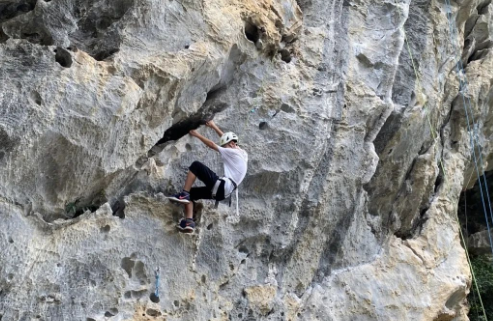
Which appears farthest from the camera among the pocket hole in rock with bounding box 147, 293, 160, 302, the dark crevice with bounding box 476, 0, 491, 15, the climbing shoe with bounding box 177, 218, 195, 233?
the dark crevice with bounding box 476, 0, 491, 15

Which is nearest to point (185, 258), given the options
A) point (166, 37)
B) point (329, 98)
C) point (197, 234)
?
point (197, 234)

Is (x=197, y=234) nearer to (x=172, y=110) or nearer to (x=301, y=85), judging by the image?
(x=172, y=110)

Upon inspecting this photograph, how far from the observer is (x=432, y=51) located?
37.9 ft

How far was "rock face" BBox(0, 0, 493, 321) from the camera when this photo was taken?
23.6 feet

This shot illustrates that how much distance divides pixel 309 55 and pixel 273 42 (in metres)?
0.78

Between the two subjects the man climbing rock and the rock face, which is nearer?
the rock face

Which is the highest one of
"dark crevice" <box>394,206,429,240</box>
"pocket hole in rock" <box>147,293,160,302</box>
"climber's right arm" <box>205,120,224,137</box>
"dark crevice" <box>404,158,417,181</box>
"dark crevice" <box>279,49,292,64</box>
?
"dark crevice" <box>279,49,292,64</box>

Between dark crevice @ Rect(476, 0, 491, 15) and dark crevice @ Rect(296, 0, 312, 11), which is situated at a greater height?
dark crevice @ Rect(476, 0, 491, 15)

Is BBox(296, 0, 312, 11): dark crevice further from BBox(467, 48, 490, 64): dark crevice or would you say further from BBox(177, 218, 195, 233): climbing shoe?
BBox(467, 48, 490, 64): dark crevice

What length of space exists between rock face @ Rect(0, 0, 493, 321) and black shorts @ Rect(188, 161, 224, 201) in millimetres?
301

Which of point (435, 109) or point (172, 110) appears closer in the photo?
point (172, 110)

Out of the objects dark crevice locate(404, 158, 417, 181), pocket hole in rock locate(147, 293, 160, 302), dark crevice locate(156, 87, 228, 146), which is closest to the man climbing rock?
dark crevice locate(156, 87, 228, 146)

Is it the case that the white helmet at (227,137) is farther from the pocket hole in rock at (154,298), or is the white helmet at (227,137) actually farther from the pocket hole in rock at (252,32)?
the pocket hole in rock at (154,298)

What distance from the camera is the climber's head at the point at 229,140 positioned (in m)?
8.30
